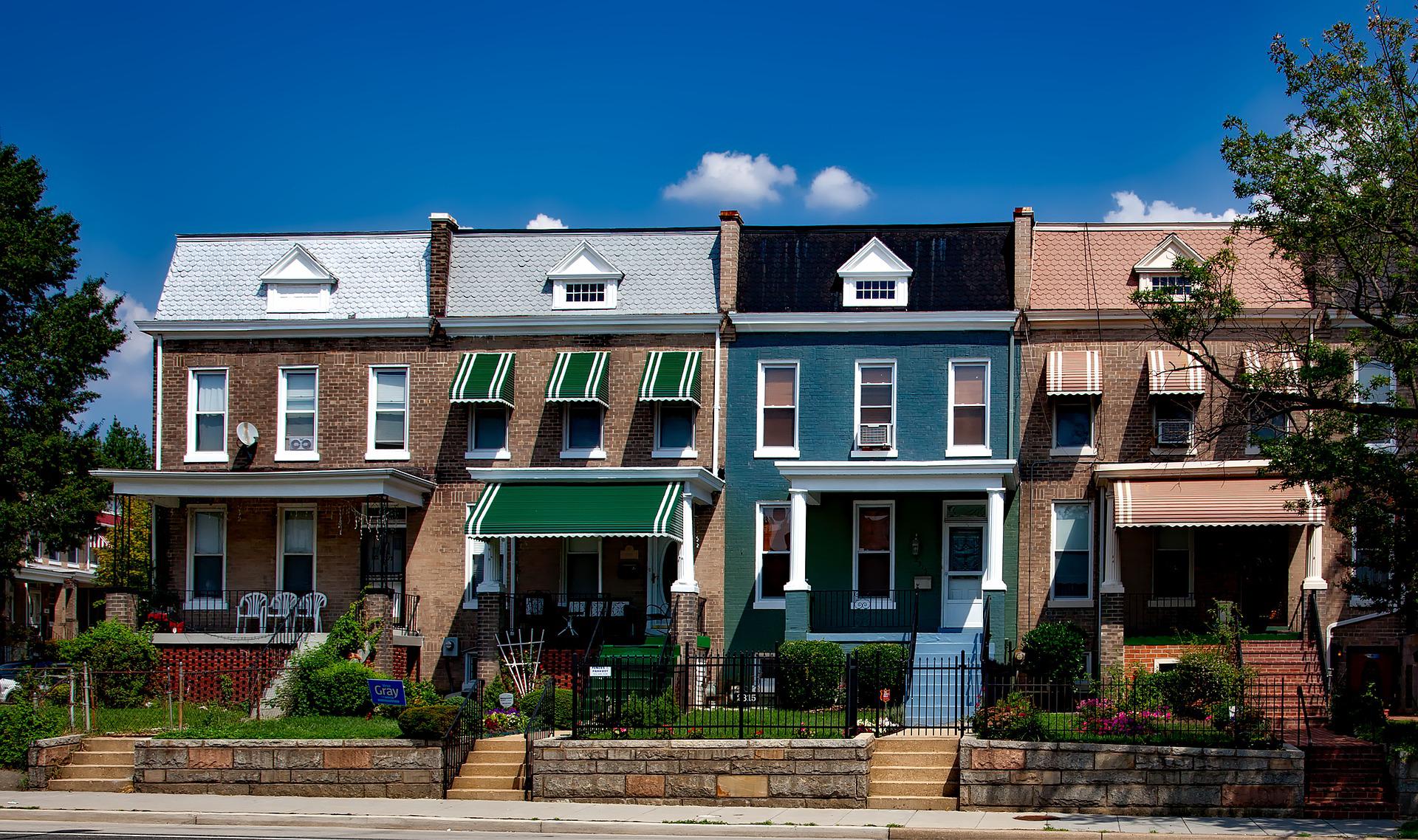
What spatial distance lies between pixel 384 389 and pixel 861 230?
10.7 meters

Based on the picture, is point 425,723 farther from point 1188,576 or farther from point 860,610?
point 1188,576

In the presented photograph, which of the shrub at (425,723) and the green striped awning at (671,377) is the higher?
the green striped awning at (671,377)

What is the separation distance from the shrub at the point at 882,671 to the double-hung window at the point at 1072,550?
500cm

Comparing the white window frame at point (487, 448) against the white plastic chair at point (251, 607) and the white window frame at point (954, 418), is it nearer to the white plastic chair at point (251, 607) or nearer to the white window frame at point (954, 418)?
the white plastic chair at point (251, 607)

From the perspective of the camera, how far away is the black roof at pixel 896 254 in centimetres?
3042

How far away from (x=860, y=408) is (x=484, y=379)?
778 cm

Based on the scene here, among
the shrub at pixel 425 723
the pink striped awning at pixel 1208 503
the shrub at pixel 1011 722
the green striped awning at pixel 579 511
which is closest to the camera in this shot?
the shrub at pixel 1011 722

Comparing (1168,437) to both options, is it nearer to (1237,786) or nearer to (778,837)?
(1237,786)

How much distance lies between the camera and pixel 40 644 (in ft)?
148

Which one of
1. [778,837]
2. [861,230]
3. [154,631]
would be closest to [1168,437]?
[861,230]

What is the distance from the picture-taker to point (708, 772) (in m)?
20.8

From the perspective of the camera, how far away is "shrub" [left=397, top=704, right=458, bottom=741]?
21.4 meters

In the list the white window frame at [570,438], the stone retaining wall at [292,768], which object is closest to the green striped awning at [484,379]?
the white window frame at [570,438]

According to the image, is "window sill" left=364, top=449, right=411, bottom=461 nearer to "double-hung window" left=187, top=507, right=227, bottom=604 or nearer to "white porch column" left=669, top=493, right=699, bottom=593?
"double-hung window" left=187, top=507, right=227, bottom=604
